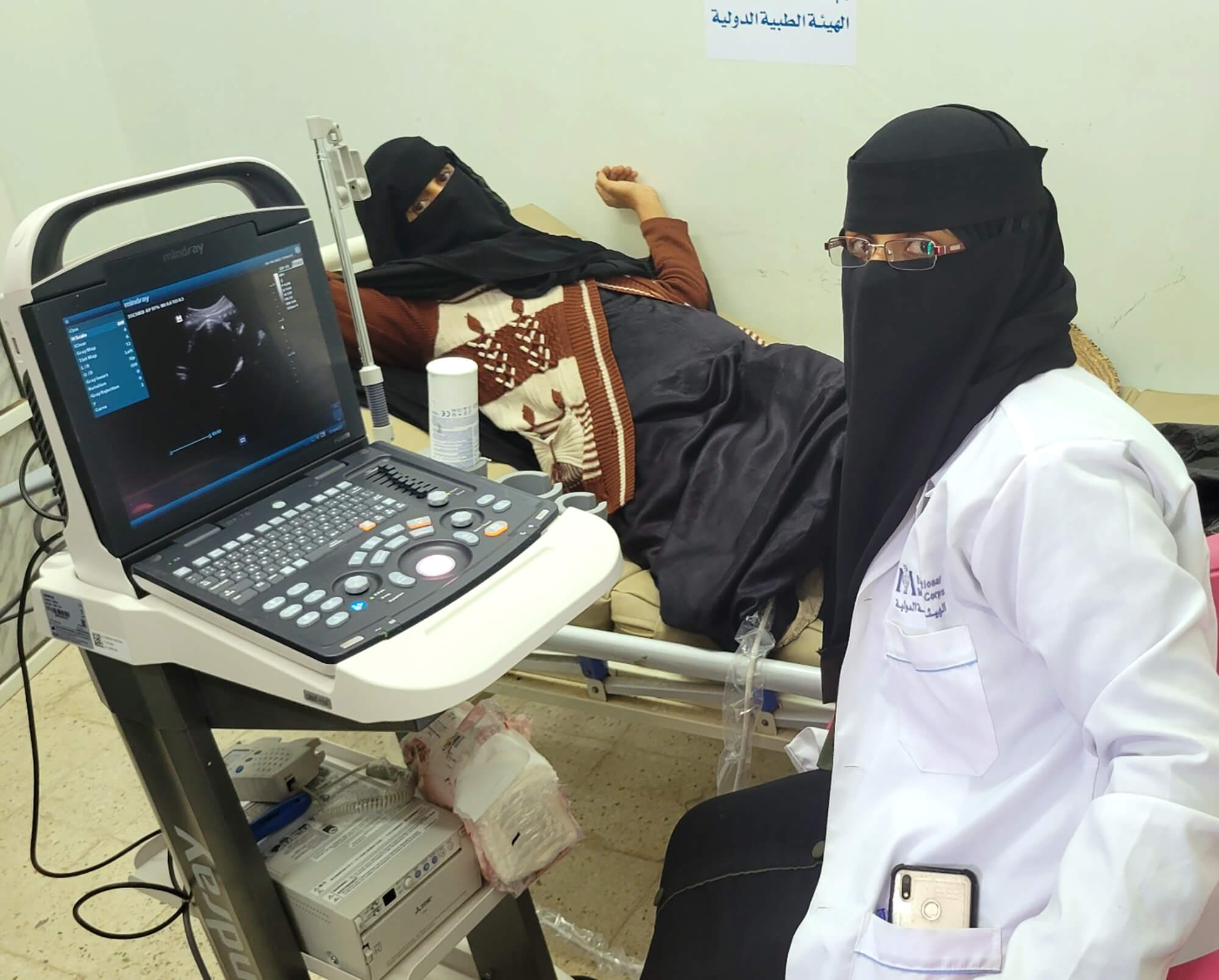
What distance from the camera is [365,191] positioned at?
1.40 meters

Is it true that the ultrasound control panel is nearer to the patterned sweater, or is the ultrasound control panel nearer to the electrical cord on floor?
the electrical cord on floor

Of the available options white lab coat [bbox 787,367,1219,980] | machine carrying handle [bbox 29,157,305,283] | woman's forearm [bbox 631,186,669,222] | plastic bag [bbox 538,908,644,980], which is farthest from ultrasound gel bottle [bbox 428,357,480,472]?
woman's forearm [bbox 631,186,669,222]

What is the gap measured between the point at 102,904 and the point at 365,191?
1.44m

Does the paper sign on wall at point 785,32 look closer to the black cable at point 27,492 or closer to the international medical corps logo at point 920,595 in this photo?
the international medical corps logo at point 920,595

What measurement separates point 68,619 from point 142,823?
130 centimetres

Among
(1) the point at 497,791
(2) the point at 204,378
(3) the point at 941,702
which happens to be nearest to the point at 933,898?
(3) the point at 941,702

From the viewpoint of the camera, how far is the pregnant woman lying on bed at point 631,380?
5.63ft

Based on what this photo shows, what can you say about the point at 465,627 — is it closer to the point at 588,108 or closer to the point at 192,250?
the point at 192,250

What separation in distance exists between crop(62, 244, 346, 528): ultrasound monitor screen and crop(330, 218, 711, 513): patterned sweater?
2.77 ft

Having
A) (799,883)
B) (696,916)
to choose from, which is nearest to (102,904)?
(696,916)

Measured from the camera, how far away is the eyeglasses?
110 cm

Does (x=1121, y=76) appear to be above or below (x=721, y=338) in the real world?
above

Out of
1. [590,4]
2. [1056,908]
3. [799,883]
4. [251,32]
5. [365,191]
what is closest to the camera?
[1056,908]

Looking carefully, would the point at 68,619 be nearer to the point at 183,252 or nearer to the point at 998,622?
the point at 183,252
